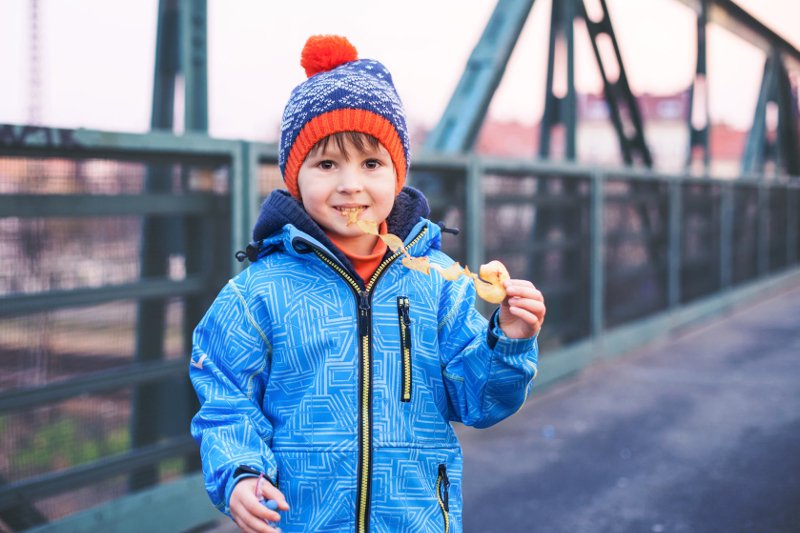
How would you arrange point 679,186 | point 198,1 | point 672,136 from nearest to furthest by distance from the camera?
point 198,1 < point 679,186 < point 672,136

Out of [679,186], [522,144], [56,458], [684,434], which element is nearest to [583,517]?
[684,434]

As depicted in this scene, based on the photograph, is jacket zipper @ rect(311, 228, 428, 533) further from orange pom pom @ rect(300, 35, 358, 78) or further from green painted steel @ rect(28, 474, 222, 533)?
green painted steel @ rect(28, 474, 222, 533)

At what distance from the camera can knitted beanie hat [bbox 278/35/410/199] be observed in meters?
1.78

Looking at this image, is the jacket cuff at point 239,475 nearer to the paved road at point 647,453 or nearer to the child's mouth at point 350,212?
the child's mouth at point 350,212

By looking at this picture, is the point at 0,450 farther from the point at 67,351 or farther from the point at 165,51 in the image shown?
the point at 165,51

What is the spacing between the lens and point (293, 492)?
1.73 m

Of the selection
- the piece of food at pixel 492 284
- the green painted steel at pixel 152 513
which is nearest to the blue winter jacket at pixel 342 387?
the piece of food at pixel 492 284

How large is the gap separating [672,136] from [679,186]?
65.3m

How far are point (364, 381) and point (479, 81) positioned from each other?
163 inches

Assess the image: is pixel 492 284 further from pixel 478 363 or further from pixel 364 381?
pixel 364 381

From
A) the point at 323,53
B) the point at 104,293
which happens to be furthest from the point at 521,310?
the point at 104,293

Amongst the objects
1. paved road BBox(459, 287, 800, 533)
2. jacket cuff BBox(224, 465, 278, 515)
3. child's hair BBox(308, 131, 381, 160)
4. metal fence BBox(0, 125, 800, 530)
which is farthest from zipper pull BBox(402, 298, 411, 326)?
paved road BBox(459, 287, 800, 533)

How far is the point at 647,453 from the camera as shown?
449 cm

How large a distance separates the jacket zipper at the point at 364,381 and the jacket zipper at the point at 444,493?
0.17 m
